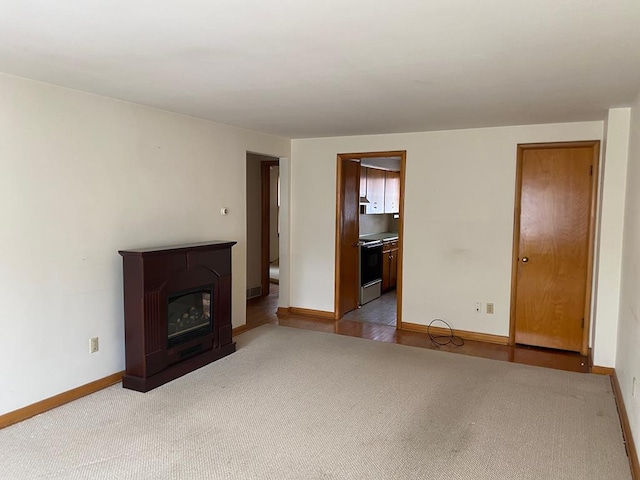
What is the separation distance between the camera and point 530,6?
1.79 meters

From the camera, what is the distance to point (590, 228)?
435 centimetres

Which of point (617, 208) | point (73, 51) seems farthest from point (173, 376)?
point (617, 208)

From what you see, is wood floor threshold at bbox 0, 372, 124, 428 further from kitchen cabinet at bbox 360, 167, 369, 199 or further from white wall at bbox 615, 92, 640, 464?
kitchen cabinet at bbox 360, 167, 369, 199

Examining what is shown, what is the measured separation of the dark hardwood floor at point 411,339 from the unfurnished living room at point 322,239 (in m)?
0.05

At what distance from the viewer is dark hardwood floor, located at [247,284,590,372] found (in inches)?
167

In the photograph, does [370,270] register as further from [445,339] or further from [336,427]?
[336,427]

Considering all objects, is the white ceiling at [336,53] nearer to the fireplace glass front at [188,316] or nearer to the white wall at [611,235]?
the white wall at [611,235]

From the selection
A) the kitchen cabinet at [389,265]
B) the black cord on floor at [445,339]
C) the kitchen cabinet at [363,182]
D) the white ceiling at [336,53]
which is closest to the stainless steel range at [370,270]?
the kitchen cabinet at [389,265]

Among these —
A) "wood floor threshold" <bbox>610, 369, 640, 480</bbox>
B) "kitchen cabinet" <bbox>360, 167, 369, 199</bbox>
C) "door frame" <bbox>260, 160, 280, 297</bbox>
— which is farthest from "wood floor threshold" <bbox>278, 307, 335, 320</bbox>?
"wood floor threshold" <bbox>610, 369, 640, 480</bbox>

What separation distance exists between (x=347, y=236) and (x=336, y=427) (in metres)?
3.18

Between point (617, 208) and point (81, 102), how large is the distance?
4.26m

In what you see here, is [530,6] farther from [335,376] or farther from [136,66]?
[335,376]

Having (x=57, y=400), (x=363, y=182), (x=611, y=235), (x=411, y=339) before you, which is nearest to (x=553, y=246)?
(x=611, y=235)

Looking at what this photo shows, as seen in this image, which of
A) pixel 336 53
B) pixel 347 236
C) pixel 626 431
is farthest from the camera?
pixel 347 236
